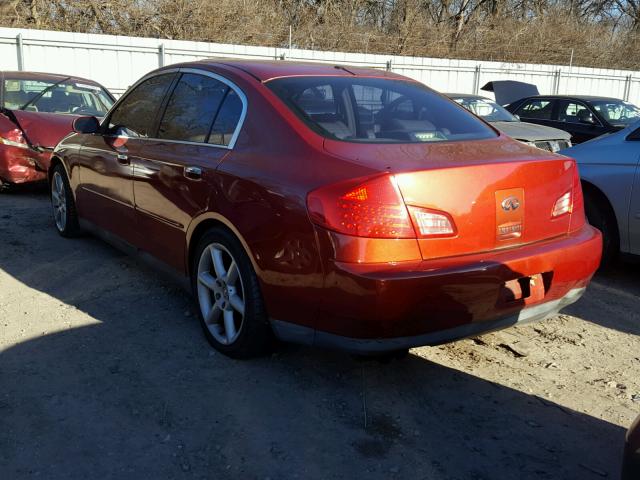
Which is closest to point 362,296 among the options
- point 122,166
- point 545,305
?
point 545,305

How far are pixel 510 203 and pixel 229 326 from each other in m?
1.61

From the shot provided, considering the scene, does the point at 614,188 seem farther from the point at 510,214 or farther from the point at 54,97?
the point at 54,97

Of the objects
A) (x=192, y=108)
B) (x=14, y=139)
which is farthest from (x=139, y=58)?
(x=192, y=108)

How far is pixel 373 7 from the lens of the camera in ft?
87.9

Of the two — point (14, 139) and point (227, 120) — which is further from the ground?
point (227, 120)

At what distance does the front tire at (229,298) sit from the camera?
3.18 m

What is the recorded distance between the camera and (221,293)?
3.45 metres

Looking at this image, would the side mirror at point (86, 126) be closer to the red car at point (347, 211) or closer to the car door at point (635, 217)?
the red car at point (347, 211)

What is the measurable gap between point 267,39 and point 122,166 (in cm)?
1863

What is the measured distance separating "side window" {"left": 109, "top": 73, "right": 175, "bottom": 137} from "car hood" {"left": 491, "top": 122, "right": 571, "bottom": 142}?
231 inches

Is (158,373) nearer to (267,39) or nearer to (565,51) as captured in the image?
(267,39)

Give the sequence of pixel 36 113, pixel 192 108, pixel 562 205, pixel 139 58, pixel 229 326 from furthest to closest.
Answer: pixel 139 58, pixel 36 113, pixel 192 108, pixel 229 326, pixel 562 205

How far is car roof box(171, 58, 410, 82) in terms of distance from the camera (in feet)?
11.6

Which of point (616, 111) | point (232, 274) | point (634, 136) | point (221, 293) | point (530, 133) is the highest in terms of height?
point (634, 136)
